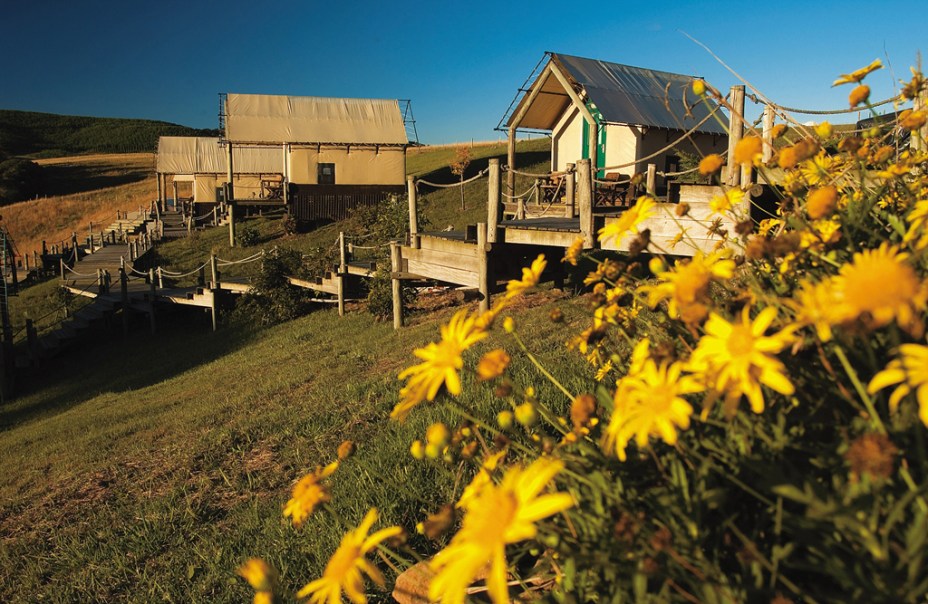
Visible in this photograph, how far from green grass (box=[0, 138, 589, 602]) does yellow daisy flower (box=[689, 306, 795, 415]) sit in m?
0.62

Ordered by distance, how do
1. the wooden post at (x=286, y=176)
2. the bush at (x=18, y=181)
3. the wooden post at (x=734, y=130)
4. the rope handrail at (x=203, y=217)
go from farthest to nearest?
the bush at (x=18, y=181) < the rope handrail at (x=203, y=217) < the wooden post at (x=286, y=176) < the wooden post at (x=734, y=130)

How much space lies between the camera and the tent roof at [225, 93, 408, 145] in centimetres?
2759

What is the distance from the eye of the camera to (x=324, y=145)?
28688 millimetres

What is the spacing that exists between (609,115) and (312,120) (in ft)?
60.7

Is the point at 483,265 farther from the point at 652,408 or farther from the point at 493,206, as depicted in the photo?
the point at 652,408

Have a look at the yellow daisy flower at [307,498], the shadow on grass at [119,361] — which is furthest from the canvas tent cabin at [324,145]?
the yellow daisy flower at [307,498]

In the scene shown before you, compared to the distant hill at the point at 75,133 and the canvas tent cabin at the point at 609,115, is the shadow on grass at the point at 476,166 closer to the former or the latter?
the canvas tent cabin at the point at 609,115

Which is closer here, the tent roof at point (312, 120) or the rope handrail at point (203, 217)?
the tent roof at point (312, 120)

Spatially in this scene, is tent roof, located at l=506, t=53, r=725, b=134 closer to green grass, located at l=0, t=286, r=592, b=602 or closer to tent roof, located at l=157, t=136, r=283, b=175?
green grass, located at l=0, t=286, r=592, b=602

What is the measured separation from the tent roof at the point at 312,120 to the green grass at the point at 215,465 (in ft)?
59.4

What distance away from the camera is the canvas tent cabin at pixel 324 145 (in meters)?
27.8

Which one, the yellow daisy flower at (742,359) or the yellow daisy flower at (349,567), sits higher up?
the yellow daisy flower at (742,359)

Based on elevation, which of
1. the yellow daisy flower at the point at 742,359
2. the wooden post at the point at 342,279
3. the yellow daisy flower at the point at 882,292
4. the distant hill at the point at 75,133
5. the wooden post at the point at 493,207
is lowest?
the wooden post at the point at 342,279

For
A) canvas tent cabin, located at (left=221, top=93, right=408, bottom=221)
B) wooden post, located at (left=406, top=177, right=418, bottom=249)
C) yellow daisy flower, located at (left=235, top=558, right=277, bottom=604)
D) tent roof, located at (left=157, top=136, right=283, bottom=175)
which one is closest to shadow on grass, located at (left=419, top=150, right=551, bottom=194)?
canvas tent cabin, located at (left=221, top=93, right=408, bottom=221)
